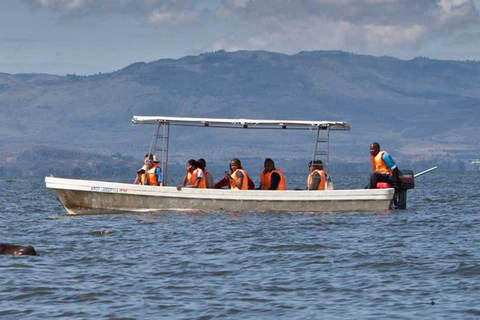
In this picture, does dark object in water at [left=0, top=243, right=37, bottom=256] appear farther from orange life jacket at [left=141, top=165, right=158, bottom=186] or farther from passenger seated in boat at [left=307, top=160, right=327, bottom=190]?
passenger seated in boat at [left=307, top=160, right=327, bottom=190]

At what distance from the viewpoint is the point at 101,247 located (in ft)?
77.4

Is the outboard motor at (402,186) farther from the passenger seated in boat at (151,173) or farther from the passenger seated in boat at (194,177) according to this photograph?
the passenger seated in boat at (151,173)

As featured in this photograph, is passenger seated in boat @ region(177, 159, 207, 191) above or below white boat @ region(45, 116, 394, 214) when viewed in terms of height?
above

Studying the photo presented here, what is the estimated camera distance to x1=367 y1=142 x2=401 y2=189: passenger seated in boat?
31344 millimetres

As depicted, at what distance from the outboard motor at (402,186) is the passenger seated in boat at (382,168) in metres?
0.39

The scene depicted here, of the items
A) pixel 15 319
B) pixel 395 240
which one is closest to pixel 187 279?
pixel 15 319

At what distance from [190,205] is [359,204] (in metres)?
4.86

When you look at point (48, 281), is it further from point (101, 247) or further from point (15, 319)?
point (101, 247)

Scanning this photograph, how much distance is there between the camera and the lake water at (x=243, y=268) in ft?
53.3

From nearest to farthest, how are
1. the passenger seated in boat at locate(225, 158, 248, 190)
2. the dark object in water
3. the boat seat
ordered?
the dark object in water < the passenger seated in boat at locate(225, 158, 248, 190) < the boat seat

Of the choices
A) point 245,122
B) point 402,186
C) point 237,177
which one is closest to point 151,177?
point 237,177

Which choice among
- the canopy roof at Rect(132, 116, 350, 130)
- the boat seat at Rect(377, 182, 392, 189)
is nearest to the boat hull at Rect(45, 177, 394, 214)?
the boat seat at Rect(377, 182, 392, 189)

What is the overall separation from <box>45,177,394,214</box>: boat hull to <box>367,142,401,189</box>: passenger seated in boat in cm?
53

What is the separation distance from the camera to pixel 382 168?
31.7m
